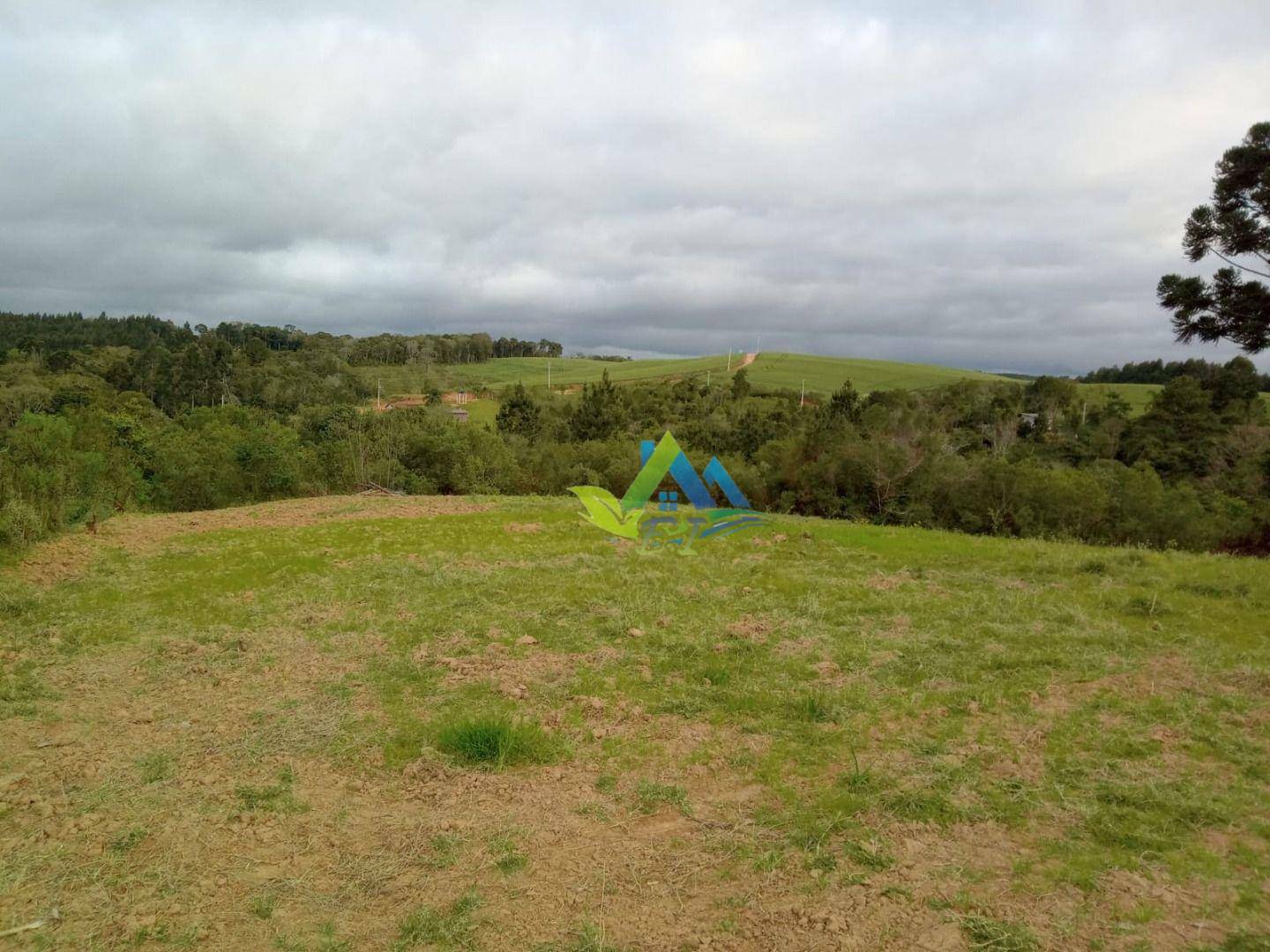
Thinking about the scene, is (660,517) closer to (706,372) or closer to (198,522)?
(198,522)

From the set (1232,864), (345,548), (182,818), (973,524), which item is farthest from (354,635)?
(973,524)

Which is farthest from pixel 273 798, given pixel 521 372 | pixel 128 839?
pixel 521 372

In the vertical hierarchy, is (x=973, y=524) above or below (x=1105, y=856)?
below

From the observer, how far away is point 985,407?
4319 cm

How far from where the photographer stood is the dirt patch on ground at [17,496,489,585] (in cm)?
954

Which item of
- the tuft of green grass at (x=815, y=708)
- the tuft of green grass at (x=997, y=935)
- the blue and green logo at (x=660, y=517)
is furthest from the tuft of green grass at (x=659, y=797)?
the blue and green logo at (x=660, y=517)

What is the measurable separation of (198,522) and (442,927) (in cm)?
1300

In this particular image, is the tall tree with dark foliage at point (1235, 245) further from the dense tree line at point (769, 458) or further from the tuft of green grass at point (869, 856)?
the tuft of green grass at point (869, 856)

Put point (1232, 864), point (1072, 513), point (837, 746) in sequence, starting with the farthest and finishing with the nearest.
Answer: point (1072, 513) < point (837, 746) < point (1232, 864)

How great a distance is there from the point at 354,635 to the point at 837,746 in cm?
485

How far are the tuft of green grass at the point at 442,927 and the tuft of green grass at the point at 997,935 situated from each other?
6.63 ft

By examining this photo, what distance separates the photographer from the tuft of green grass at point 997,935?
106 inches

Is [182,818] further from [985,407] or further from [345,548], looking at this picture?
Result: [985,407]

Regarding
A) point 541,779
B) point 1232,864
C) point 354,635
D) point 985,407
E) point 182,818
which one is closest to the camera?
point 1232,864
